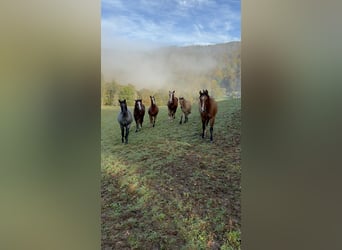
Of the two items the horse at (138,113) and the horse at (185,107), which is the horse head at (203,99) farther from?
the horse at (138,113)

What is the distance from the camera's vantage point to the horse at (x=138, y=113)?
5.07ft

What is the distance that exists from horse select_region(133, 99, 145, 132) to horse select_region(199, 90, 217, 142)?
0.31 meters

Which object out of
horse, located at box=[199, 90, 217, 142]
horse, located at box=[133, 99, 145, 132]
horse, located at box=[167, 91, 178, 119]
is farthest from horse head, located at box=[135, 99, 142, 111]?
horse, located at box=[199, 90, 217, 142]

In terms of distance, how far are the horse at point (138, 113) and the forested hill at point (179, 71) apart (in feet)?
0.14

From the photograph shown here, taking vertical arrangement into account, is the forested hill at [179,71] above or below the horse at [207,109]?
above

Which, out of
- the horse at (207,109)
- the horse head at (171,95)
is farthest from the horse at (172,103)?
the horse at (207,109)

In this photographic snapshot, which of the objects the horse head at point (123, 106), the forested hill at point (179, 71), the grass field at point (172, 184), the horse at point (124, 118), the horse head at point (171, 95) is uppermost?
the forested hill at point (179, 71)

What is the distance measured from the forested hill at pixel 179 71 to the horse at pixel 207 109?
0.03 metres

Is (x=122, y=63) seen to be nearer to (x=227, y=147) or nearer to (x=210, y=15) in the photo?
(x=210, y=15)
